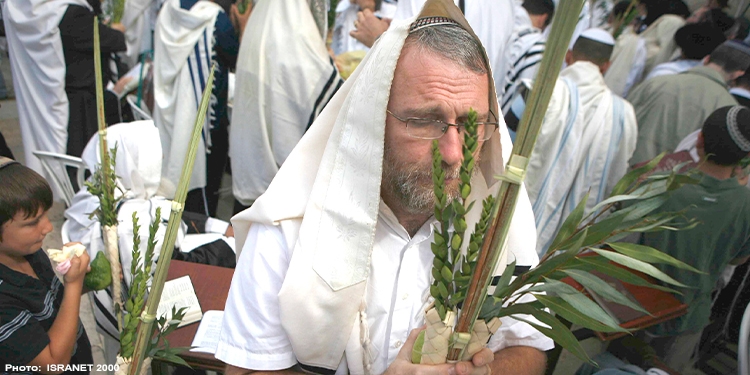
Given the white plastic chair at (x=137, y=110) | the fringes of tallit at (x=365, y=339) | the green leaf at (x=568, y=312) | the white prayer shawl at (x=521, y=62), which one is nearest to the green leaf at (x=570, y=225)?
the green leaf at (x=568, y=312)

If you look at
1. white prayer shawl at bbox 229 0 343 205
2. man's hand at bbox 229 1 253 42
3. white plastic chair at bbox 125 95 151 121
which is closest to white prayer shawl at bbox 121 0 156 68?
white plastic chair at bbox 125 95 151 121

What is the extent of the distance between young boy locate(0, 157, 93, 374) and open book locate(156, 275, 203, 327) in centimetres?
36

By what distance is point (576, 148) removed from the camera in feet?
10.9

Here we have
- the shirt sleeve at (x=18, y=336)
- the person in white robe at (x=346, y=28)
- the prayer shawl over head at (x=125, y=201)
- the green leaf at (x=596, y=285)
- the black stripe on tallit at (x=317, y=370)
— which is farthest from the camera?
the person in white robe at (x=346, y=28)

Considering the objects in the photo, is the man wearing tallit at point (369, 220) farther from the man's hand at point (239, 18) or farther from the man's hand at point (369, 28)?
the man's hand at point (239, 18)

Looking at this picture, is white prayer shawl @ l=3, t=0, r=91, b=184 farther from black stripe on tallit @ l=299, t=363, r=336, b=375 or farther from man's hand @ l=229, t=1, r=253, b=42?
black stripe on tallit @ l=299, t=363, r=336, b=375

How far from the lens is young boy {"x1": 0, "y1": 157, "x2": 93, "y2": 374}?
1.68 m

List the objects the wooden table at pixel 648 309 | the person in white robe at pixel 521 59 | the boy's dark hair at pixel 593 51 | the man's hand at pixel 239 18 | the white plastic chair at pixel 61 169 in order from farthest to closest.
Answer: the man's hand at pixel 239 18, the person in white robe at pixel 521 59, the boy's dark hair at pixel 593 51, the white plastic chair at pixel 61 169, the wooden table at pixel 648 309

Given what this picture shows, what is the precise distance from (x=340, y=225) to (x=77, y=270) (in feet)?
3.96

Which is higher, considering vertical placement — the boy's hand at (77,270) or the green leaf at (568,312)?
the green leaf at (568,312)

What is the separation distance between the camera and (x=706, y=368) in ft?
11.3

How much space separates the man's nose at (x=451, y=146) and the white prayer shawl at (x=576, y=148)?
220 centimetres

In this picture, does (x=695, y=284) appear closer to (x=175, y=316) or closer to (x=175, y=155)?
(x=175, y=316)

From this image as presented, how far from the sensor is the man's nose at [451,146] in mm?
1245
